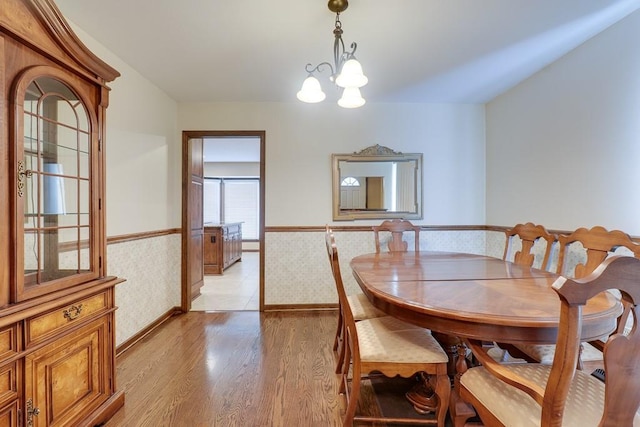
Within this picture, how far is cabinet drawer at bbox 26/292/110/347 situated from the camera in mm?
1247

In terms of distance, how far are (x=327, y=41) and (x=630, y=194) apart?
7.49 feet

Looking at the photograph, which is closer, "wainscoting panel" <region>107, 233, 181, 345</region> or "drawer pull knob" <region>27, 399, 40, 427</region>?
"drawer pull knob" <region>27, 399, 40, 427</region>

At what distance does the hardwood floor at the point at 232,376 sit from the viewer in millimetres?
1693

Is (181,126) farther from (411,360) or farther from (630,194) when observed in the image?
(630,194)

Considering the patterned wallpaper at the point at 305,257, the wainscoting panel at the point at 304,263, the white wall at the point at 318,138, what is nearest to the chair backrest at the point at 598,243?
the patterned wallpaper at the point at 305,257

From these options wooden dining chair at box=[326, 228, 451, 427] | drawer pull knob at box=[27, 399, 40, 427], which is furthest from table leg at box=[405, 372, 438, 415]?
drawer pull knob at box=[27, 399, 40, 427]

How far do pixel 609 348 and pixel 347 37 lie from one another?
217 cm

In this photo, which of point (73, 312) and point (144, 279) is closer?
point (73, 312)

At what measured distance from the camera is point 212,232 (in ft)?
17.2

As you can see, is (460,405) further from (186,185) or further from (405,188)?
(186,185)

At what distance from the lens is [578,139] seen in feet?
7.70

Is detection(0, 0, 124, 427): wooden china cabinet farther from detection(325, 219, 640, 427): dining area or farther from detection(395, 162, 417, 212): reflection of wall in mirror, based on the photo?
detection(395, 162, 417, 212): reflection of wall in mirror

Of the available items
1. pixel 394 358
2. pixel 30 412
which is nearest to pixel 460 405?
pixel 394 358

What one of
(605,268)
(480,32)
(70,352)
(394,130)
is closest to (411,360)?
(605,268)
